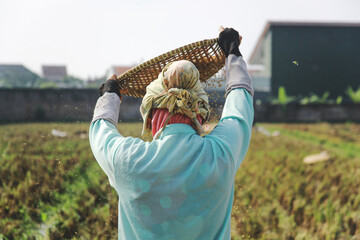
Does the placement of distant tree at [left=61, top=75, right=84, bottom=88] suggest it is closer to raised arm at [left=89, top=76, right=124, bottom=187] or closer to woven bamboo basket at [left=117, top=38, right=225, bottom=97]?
woven bamboo basket at [left=117, top=38, right=225, bottom=97]

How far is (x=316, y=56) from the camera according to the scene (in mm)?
16656

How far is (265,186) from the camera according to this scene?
13.6 ft

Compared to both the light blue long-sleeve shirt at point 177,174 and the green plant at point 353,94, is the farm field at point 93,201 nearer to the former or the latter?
the light blue long-sleeve shirt at point 177,174

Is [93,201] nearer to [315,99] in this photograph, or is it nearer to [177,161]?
[177,161]

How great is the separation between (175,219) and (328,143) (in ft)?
31.8

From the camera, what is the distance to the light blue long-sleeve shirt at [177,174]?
3.65 ft

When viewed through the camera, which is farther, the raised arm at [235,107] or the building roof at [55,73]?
the building roof at [55,73]

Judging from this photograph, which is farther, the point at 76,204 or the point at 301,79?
the point at 301,79

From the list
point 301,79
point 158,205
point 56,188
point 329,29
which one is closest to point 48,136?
point 56,188

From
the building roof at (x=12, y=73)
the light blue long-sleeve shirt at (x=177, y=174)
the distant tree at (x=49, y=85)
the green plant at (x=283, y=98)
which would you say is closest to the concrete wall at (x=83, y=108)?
the distant tree at (x=49, y=85)

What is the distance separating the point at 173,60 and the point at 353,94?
16.8 meters

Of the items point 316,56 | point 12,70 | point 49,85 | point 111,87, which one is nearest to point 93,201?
point 111,87

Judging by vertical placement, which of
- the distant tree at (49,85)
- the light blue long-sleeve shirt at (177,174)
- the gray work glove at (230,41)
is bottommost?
the distant tree at (49,85)

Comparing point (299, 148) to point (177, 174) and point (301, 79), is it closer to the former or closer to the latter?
point (177, 174)
